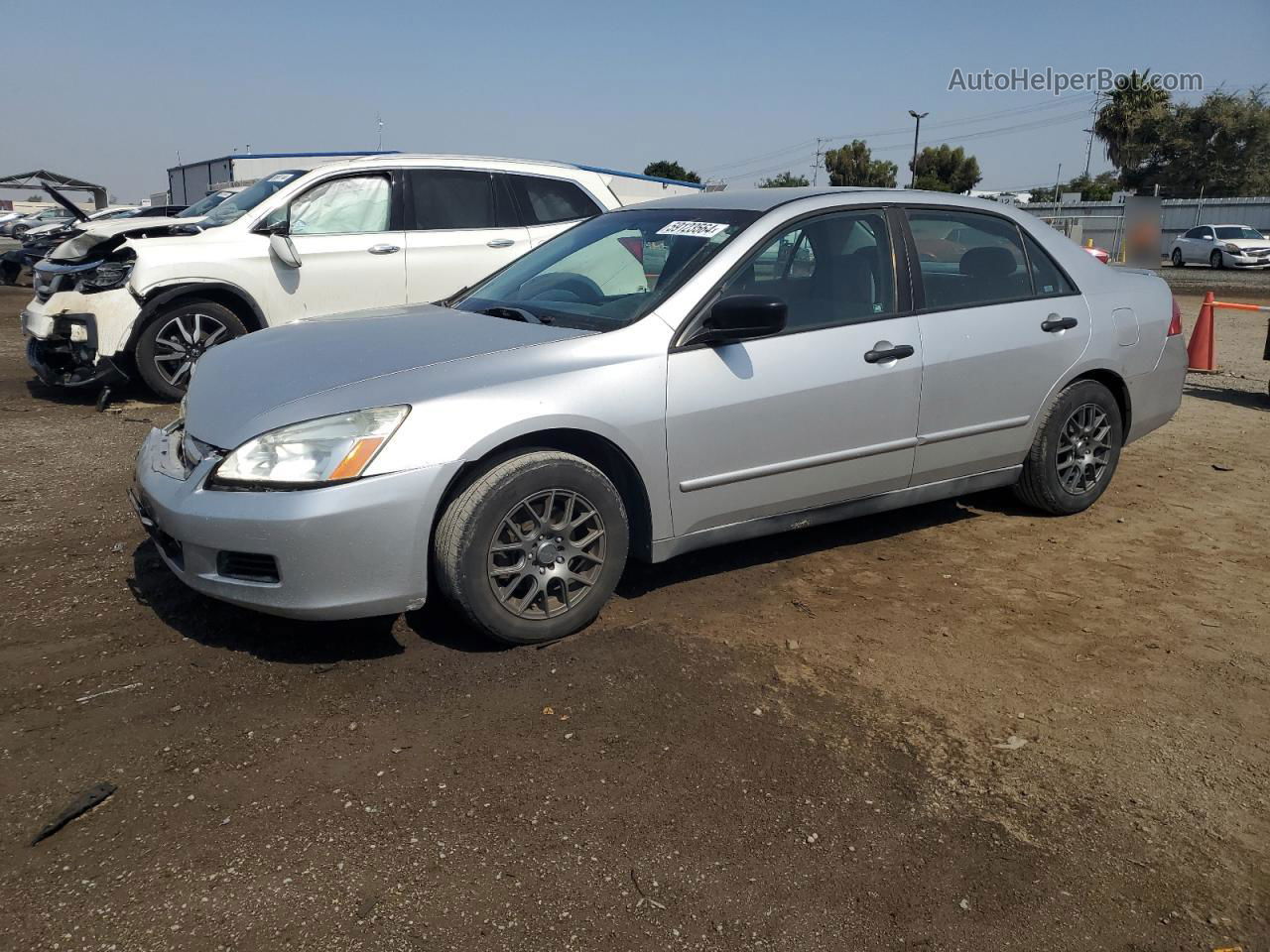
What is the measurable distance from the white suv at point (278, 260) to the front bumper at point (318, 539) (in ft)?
15.6

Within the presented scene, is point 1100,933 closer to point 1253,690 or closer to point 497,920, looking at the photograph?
point 497,920

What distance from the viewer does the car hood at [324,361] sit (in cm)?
346

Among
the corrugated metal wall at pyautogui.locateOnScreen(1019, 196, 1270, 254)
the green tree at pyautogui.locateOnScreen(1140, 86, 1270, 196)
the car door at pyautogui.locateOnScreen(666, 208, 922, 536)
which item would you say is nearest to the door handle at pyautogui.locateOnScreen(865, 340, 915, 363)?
the car door at pyautogui.locateOnScreen(666, 208, 922, 536)

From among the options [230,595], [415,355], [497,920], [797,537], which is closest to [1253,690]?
[797,537]

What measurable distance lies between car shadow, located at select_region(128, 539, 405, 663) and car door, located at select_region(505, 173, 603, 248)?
17.5 feet

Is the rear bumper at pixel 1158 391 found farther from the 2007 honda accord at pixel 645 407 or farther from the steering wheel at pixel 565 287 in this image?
the steering wheel at pixel 565 287

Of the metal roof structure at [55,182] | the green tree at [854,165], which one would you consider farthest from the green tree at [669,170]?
the metal roof structure at [55,182]

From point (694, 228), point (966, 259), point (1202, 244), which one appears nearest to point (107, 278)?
point (694, 228)

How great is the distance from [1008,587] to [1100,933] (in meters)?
2.25

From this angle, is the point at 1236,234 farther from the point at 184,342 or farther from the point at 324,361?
the point at 324,361

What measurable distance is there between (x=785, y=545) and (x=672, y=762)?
2102 millimetres

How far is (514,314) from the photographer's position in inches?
171

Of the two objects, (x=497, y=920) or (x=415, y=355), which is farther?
(x=415, y=355)

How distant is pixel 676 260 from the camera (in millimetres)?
4262
